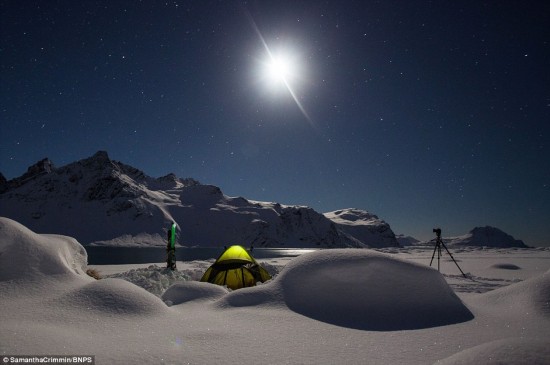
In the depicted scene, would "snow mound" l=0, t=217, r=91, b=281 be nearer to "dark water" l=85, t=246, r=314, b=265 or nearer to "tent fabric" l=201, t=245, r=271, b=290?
"tent fabric" l=201, t=245, r=271, b=290

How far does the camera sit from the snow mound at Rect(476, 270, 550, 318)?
248 inches

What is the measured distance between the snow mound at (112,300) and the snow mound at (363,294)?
5.71 ft

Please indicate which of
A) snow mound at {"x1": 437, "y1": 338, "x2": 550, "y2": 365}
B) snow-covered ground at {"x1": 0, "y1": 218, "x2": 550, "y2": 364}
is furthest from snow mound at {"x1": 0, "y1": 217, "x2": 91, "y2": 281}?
snow mound at {"x1": 437, "y1": 338, "x2": 550, "y2": 365}

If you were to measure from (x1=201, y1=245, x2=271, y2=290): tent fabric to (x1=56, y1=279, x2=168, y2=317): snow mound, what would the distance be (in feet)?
29.5

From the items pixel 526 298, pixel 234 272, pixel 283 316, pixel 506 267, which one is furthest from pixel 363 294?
pixel 506 267

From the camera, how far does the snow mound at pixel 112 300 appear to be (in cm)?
495

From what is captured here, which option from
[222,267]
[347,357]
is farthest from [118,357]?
[222,267]

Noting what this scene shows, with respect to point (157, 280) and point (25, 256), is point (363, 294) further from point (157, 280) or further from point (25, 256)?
point (157, 280)

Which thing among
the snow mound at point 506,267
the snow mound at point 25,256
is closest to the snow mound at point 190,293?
the snow mound at point 25,256

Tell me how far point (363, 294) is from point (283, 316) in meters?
1.80

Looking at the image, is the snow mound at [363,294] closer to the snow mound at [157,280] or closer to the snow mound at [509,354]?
→ the snow mound at [509,354]

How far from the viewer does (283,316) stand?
579 cm

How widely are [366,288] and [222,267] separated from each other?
9.98 m

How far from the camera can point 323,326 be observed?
5375 millimetres
